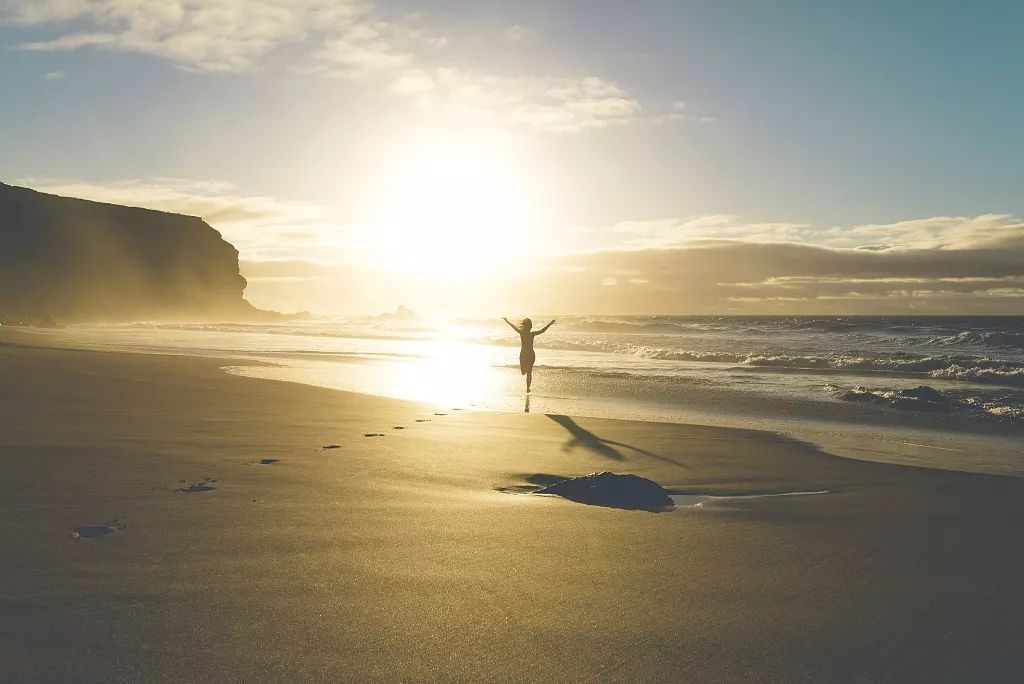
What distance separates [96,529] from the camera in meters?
3.90

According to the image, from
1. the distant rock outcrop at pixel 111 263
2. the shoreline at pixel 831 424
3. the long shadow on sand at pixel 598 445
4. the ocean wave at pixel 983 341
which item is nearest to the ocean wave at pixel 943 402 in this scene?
the shoreline at pixel 831 424

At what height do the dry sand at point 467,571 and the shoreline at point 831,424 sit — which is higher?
the dry sand at point 467,571

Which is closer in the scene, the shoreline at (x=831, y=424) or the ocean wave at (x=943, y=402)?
the shoreline at (x=831, y=424)

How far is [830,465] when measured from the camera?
7.81 meters

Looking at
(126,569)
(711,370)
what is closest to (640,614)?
(126,569)

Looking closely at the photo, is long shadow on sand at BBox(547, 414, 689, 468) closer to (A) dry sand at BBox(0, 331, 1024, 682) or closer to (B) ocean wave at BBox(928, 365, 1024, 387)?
(A) dry sand at BBox(0, 331, 1024, 682)

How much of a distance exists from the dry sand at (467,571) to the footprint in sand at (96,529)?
3cm

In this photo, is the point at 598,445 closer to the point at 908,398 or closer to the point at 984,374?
the point at 908,398

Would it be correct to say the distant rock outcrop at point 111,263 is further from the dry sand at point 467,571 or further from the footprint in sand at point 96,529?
the footprint in sand at point 96,529

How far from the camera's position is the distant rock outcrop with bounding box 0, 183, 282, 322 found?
325 feet

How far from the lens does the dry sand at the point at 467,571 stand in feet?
8.53

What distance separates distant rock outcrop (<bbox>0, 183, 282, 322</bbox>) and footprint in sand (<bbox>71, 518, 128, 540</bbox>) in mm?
93519

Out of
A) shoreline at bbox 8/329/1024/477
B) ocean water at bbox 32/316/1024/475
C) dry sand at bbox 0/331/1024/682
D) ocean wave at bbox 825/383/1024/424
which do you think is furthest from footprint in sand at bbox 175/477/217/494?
ocean wave at bbox 825/383/1024/424

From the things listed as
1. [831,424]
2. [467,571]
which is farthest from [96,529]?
[831,424]
